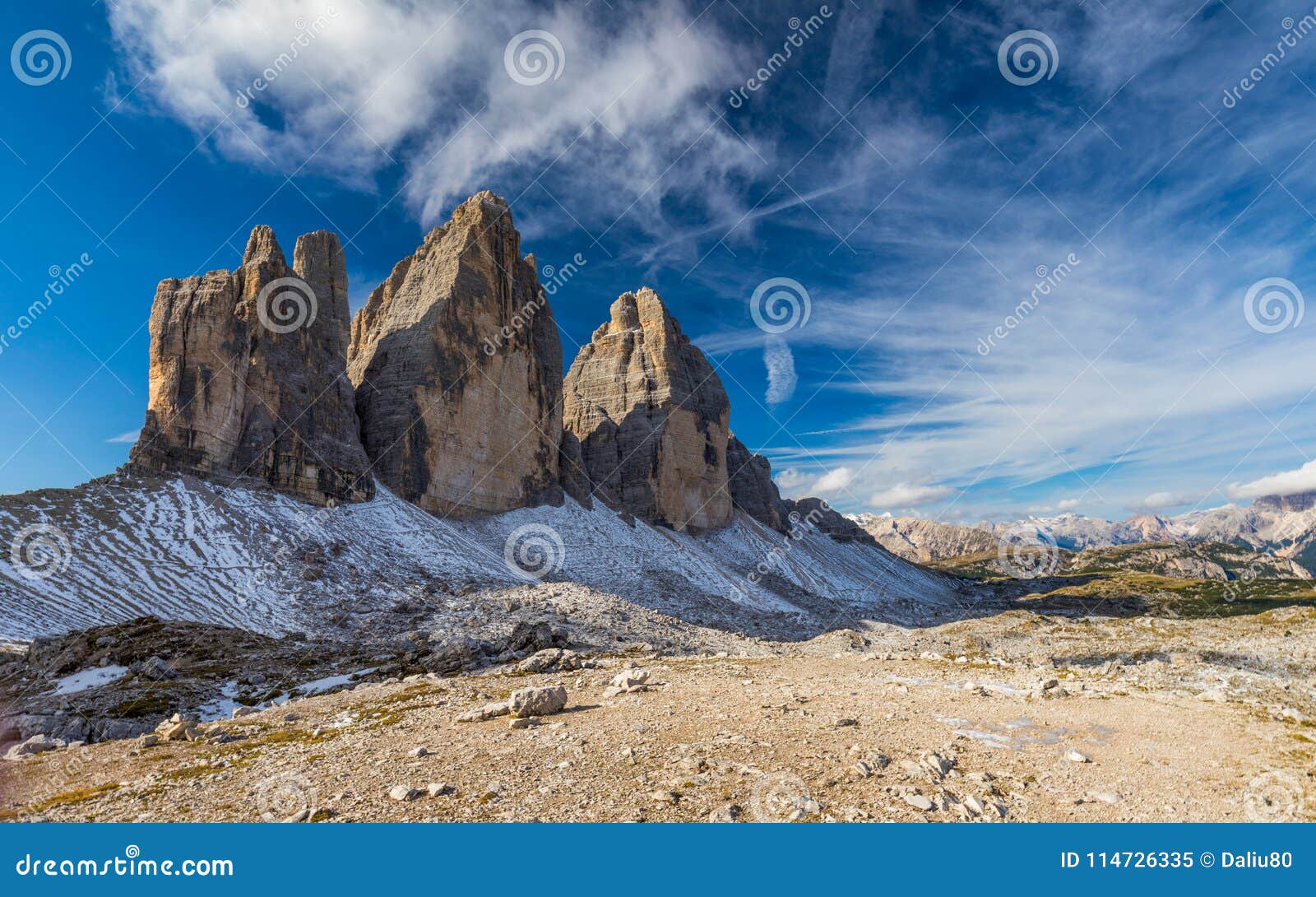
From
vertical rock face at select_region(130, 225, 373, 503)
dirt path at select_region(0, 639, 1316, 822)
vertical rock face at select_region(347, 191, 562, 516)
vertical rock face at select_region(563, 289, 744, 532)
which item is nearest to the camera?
dirt path at select_region(0, 639, 1316, 822)

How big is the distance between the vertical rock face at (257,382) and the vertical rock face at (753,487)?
79.1m

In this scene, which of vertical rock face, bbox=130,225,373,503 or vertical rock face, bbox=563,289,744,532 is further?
vertical rock face, bbox=563,289,744,532

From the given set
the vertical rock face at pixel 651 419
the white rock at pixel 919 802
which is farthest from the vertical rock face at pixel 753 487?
the white rock at pixel 919 802

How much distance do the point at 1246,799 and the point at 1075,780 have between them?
2.03m

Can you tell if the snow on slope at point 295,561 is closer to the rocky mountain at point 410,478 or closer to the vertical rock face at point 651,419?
the rocky mountain at point 410,478

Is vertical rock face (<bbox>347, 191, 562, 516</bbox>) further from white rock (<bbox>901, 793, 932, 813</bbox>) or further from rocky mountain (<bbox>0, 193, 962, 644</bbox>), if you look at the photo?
white rock (<bbox>901, 793, 932, 813</bbox>)

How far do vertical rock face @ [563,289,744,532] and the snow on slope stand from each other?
13.6 m

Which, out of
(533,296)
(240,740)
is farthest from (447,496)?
(240,740)

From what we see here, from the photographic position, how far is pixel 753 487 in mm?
135875

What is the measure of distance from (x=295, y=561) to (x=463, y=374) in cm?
3419

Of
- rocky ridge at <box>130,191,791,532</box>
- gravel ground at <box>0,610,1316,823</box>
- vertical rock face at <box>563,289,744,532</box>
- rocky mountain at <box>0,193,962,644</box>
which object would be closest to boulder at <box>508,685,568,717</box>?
gravel ground at <box>0,610,1316,823</box>

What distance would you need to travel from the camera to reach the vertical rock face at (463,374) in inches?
2793

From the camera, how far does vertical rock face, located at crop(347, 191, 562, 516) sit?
70938mm

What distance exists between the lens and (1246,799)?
9.04 m
